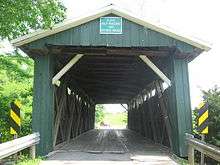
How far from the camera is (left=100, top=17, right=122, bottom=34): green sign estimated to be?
1138 centimetres

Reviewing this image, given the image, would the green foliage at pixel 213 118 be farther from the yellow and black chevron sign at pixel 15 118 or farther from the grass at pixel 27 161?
the yellow and black chevron sign at pixel 15 118

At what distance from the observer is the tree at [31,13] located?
11812mm

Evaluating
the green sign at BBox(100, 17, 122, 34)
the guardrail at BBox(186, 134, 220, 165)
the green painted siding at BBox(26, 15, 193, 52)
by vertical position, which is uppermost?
the green sign at BBox(100, 17, 122, 34)

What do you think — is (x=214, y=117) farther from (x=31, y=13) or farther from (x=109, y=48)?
(x=31, y=13)

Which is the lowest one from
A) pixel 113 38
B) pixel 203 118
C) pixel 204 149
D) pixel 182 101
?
pixel 204 149

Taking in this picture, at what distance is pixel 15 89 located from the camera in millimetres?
15570

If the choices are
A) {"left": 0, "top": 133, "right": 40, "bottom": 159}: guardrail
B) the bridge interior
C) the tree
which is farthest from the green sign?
{"left": 0, "top": 133, "right": 40, "bottom": 159}: guardrail

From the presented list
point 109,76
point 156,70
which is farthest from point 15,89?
point 156,70

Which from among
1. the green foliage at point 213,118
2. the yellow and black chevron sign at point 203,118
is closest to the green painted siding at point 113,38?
the green foliage at point 213,118

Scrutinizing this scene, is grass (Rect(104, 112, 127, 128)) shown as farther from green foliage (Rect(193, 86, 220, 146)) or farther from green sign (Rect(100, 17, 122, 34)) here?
green foliage (Rect(193, 86, 220, 146))

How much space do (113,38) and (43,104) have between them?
279cm

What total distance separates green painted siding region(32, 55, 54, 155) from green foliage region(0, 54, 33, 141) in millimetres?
2812

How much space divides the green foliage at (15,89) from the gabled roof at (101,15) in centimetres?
371

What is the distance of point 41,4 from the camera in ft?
39.0
